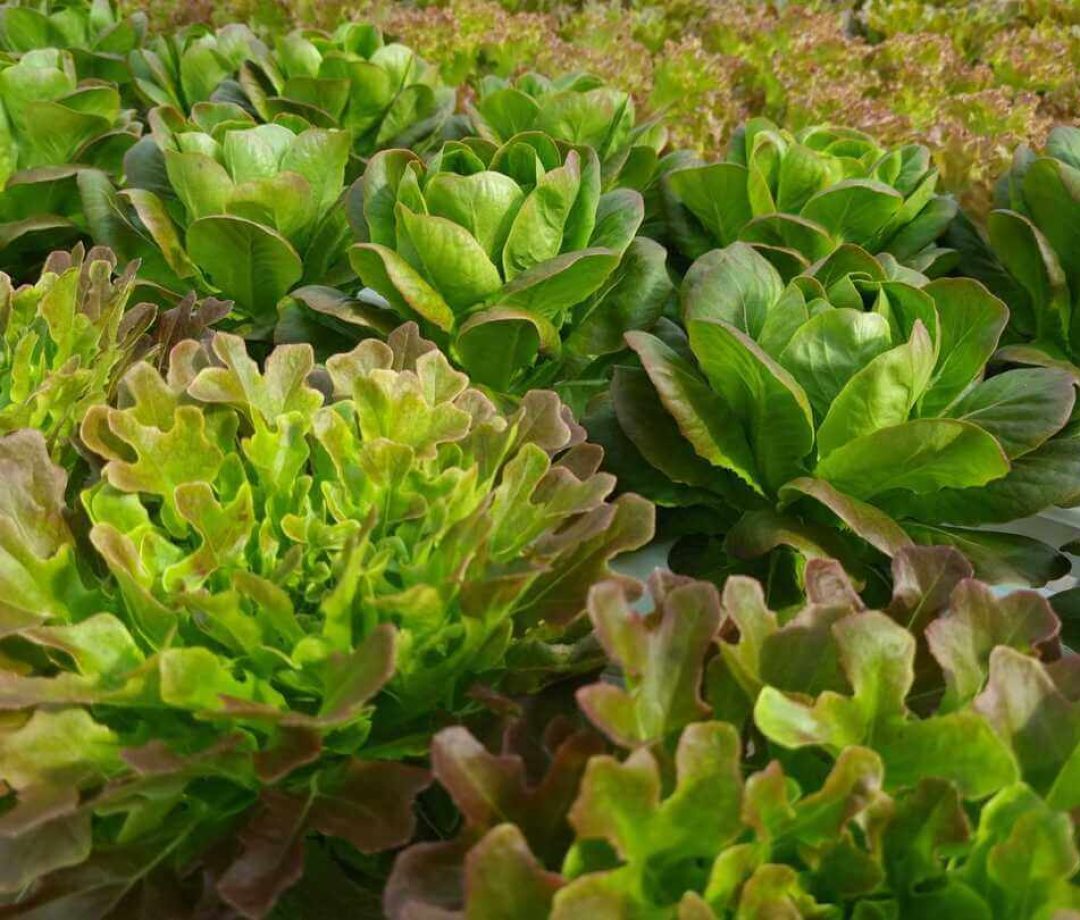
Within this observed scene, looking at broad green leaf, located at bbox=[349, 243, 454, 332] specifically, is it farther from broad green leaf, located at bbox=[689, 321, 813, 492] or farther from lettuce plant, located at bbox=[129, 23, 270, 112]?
lettuce plant, located at bbox=[129, 23, 270, 112]

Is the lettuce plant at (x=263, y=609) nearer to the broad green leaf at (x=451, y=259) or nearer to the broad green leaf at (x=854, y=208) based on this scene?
the broad green leaf at (x=451, y=259)

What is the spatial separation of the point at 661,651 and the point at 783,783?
88mm

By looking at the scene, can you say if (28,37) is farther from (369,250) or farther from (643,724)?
(643,724)

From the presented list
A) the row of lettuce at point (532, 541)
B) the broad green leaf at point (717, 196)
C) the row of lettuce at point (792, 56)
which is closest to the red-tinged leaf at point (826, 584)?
the row of lettuce at point (532, 541)

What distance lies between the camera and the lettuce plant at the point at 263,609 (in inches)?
19.5

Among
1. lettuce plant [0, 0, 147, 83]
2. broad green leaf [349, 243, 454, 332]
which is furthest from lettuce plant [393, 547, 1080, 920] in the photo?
lettuce plant [0, 0, 147, 83]

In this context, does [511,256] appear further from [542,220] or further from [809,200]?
[809,200]

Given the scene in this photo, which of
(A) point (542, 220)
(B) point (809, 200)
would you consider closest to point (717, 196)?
(B) point (809, 200)

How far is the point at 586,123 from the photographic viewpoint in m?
1.17

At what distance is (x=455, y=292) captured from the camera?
36.9 inches

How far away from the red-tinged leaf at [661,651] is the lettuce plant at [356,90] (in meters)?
0.98

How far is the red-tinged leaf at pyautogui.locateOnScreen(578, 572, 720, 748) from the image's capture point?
0.47 metres

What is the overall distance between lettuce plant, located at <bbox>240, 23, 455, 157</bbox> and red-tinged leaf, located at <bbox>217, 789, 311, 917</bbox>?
966 mm

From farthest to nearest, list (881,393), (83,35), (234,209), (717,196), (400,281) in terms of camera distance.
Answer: (83,35) < (717,196) < (234,209) < (400,281) < (881,393)
